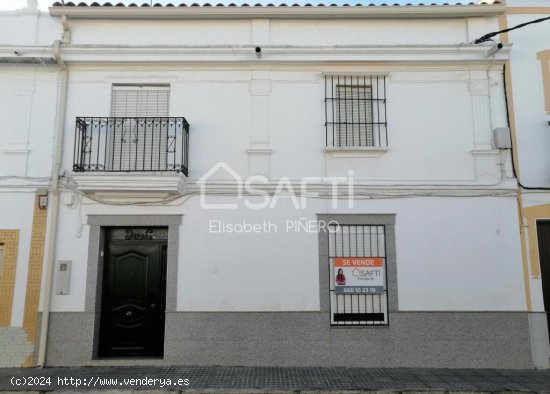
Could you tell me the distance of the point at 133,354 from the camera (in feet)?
25.5

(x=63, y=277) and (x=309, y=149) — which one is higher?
(x=309, y=149)

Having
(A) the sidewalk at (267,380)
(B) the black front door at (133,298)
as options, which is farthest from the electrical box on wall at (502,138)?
(B) the black front door at (133,298)

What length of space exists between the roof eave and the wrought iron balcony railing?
1961 mm

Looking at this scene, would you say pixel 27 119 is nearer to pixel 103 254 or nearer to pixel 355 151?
pixel 103 254

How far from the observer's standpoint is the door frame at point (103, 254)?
7.68 metres

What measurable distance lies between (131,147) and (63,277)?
246 centimetres

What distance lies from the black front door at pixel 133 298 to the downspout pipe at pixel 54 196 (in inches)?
33.4

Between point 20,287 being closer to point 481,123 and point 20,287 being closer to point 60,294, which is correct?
point 60,294

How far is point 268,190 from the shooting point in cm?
796

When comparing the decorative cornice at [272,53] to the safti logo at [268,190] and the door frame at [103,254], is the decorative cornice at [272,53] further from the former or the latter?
the door frame at [103,254]

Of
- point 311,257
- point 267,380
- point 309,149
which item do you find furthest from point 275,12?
point 267,380

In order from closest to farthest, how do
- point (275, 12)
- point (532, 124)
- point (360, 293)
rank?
point (360, 293) < point (532, 124) < point (275, 12)

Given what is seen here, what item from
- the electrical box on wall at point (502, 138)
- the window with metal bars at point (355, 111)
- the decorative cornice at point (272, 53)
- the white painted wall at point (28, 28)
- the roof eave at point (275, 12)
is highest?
the roof eave at point (275, 12)

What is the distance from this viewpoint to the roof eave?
8.24 meters
